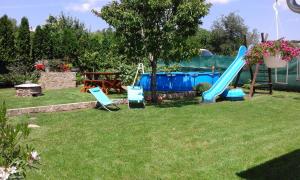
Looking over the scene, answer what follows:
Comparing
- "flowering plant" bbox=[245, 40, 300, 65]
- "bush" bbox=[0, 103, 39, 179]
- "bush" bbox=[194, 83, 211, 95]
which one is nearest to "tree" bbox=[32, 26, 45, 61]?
"bush" bbox=[194, 83, 211, 95]

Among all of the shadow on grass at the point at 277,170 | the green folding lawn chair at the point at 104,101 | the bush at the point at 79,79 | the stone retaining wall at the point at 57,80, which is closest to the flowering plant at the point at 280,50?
the shadow on grass at the point at 277,170

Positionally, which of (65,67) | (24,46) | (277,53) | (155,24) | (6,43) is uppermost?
(155,24)

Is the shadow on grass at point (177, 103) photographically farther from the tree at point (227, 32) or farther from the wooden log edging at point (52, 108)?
the tree at point (227, 32)

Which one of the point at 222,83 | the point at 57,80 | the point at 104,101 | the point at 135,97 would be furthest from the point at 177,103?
the point at 57,80

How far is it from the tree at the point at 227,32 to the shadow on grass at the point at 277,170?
34.9 m

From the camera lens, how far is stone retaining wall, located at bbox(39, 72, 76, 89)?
18859 millimetres

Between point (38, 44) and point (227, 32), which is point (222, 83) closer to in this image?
point (38, 44)

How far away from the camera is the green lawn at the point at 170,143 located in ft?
20.5

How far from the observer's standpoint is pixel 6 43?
832 inches

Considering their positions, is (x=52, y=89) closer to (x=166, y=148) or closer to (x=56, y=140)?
(x=56, y=140)

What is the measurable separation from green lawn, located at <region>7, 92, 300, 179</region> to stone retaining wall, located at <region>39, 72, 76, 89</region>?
732 centimetres

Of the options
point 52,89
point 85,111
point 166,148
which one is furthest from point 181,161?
point 52,89

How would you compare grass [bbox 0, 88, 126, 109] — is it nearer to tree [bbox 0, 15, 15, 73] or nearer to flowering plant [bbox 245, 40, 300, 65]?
tree [bbox 0, 15, 15, 73]

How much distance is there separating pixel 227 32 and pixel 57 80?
2628cm
